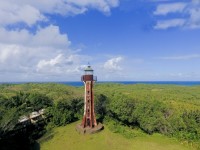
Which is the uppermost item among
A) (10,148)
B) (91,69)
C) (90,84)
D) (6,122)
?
(91,69)

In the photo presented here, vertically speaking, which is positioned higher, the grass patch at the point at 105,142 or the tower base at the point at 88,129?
the tower base at the point at 88,129

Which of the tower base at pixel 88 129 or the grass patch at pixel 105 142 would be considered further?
the tower base at pixel 88 129

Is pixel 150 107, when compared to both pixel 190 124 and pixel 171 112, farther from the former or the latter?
pixel 190 124

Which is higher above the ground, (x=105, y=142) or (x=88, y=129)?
(x=88, y=129)

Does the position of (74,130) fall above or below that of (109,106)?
below

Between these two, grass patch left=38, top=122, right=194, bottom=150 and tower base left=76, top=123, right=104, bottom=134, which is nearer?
grass patch left=38, top=122, right=194, bottom=150

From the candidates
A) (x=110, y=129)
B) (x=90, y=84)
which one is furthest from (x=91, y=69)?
(x=110, y=129)

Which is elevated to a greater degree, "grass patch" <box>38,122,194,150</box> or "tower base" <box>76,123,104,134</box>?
"tower base" <box>76,123,104,134</box>

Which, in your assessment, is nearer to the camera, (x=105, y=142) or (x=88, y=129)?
(x=105, y=142)
